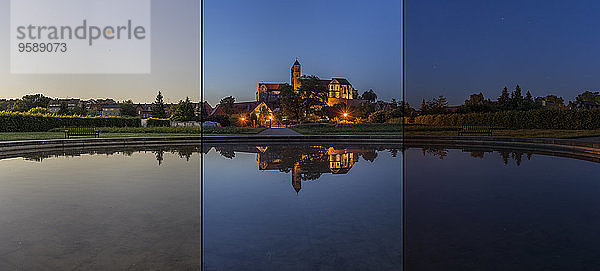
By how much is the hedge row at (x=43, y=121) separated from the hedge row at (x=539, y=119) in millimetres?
31067

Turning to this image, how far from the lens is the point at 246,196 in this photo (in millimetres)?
6758

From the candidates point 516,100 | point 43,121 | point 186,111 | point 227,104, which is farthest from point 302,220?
point 227,104

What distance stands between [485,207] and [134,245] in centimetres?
479

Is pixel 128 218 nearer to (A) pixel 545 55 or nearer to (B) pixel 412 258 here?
(B) pixel 412 258

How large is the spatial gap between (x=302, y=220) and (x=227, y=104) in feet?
282

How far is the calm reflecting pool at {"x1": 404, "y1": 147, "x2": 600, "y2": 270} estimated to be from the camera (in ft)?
12.1

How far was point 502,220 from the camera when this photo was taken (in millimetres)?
5070

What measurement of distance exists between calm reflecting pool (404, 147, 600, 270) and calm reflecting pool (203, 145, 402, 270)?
317 millimetres

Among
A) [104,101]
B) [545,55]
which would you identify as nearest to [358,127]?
[545,55]

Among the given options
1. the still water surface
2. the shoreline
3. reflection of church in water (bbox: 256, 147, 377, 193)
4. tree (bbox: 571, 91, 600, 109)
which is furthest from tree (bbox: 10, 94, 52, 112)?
tree (bbox: 571, 91, 600, 109)

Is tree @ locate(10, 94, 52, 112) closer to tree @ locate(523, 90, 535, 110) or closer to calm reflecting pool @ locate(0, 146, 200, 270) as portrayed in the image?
calm reflecting pool @ locate(0, 146, 200, 270)

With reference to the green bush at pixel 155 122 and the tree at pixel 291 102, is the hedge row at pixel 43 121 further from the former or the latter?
the tree at pixel 291 102

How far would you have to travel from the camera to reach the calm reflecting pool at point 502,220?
3.69 metres

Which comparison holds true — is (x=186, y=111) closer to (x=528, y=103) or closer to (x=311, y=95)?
(x=311, y=95)
